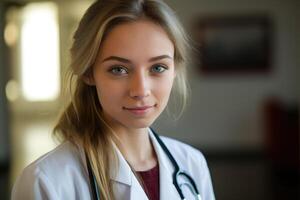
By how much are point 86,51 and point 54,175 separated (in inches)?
11.3

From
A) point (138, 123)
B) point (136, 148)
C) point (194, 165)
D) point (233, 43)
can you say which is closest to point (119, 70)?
point (138, 123)

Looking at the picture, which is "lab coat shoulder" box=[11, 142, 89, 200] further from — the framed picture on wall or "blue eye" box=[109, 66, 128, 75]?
the framed picture on wall

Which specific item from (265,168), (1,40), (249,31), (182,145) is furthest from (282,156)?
(182,145)

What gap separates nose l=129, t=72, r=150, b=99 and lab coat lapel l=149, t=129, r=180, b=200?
239 millimetres

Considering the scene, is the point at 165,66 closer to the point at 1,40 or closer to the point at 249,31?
the point at 1,40

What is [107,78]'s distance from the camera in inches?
40.1

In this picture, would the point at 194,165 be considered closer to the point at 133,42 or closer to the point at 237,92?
the point at 133,42

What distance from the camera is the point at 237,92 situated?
244 inches

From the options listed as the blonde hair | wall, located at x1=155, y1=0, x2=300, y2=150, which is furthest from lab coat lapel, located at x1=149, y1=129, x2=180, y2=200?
wall, located at x1=155, y1=0, x2=300, y2=150

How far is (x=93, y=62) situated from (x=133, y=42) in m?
0.11

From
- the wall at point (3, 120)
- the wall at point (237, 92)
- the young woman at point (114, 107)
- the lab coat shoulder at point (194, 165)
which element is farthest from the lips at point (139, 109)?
the wall at point (237, 92)

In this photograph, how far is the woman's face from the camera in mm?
998

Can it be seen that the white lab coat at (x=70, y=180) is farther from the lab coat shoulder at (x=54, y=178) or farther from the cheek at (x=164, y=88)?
the cheek at (x=164, y=88)

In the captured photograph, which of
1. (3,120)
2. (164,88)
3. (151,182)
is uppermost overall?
(164,88)
